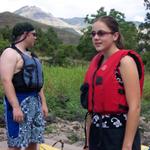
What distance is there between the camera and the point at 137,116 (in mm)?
2797

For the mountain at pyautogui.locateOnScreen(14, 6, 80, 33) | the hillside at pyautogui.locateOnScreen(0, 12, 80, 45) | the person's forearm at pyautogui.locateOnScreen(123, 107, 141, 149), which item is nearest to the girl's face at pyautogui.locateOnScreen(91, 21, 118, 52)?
the person's forearm at pyautogui.locateOnScreen(123, 107, 141, 149)

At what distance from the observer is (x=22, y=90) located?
4.22m

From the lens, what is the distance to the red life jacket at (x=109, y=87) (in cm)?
278

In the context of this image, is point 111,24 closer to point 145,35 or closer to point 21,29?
point 21,29

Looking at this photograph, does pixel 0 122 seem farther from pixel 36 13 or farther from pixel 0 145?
pixel 36 13

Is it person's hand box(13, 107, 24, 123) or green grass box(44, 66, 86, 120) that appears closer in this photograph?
person's hand box(13, 107, 24, 123)

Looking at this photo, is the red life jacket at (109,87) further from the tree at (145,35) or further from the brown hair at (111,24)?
the tree at (145,35)

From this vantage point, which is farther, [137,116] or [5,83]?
[5,83]

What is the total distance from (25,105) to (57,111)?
19.6 ft

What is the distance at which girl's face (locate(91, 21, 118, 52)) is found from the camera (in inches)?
115

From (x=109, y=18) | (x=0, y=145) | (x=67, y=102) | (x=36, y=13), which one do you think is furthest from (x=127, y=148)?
(x=36, y=13)

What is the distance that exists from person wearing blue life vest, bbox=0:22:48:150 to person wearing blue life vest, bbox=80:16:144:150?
1.27 meters

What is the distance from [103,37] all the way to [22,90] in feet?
4.85

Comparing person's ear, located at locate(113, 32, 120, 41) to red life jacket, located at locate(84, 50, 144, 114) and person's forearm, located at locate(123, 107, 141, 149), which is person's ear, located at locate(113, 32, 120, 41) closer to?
red life jacket, located at locate(84, 50, 144, 114)
